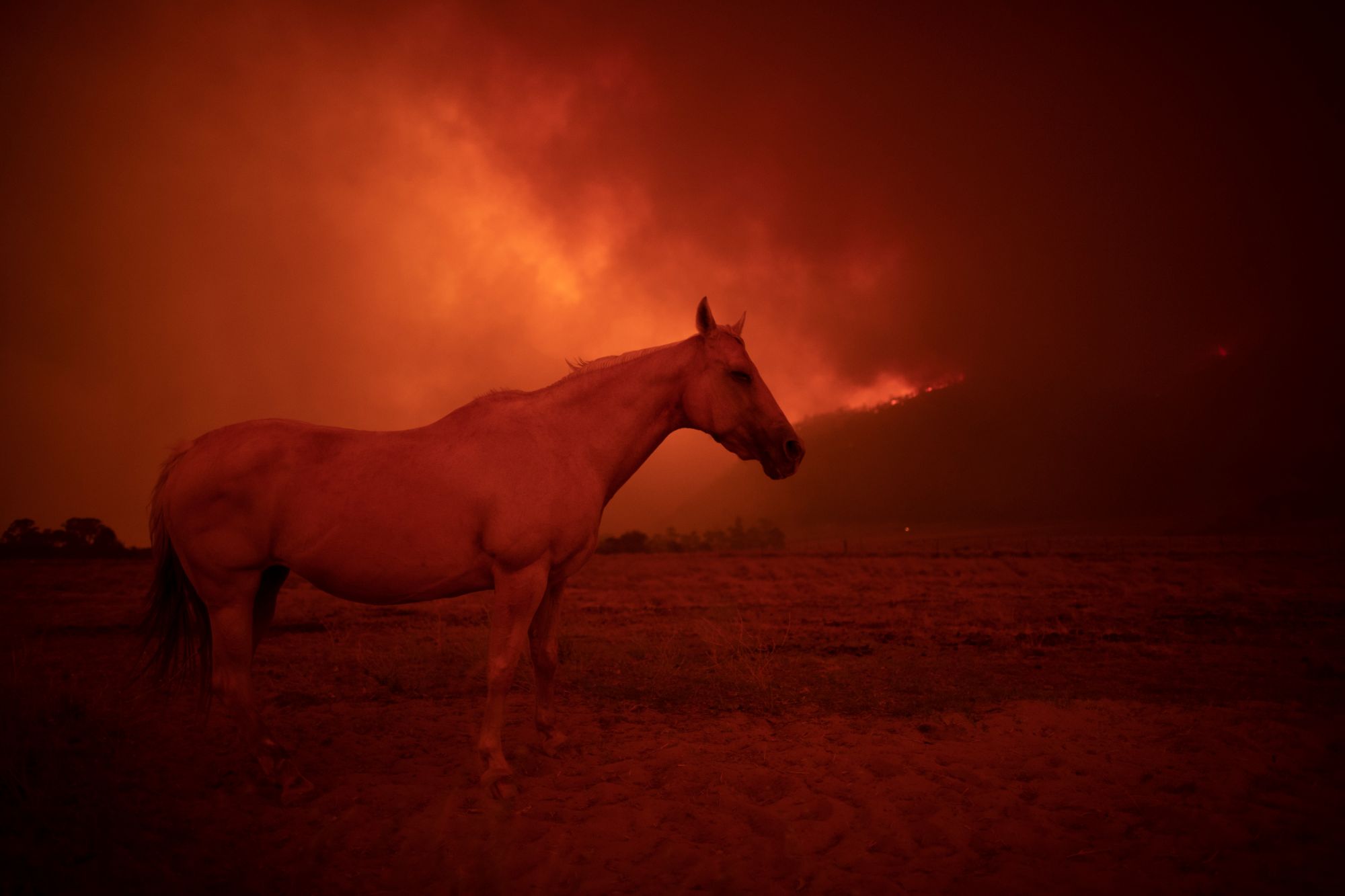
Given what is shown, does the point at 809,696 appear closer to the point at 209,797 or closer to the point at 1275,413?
the point at 209,797

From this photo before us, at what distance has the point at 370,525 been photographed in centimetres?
423

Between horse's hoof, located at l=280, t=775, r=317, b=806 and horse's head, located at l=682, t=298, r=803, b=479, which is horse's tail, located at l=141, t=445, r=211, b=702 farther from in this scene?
horse's head, located at l=682, t=298, r=803, b=479

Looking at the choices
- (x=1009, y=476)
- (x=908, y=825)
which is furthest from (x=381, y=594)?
(x=1009, y=476)

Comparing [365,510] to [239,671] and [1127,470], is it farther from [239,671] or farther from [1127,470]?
[1127,470]

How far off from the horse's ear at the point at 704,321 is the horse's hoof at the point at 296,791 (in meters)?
4.02

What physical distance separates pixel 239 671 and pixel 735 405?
3.73m

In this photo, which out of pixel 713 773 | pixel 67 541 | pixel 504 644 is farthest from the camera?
pixel 67 541

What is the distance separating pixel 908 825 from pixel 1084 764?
5.73ft

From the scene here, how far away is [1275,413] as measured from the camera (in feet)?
490

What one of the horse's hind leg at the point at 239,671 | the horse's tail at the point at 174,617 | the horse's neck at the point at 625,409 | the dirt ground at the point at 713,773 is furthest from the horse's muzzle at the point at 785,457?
the horse's tail at the point at 174,617

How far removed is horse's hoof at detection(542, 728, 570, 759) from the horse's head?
2.56 meters

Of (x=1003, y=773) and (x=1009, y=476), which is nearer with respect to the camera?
(x=1003, y=773)

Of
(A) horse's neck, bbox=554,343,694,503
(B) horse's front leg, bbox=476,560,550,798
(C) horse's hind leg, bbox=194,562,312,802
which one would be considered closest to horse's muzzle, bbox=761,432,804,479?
(A) horse's neck, bbox=554,343,694,503

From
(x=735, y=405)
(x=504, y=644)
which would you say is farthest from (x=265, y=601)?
(x=735, y=405)
